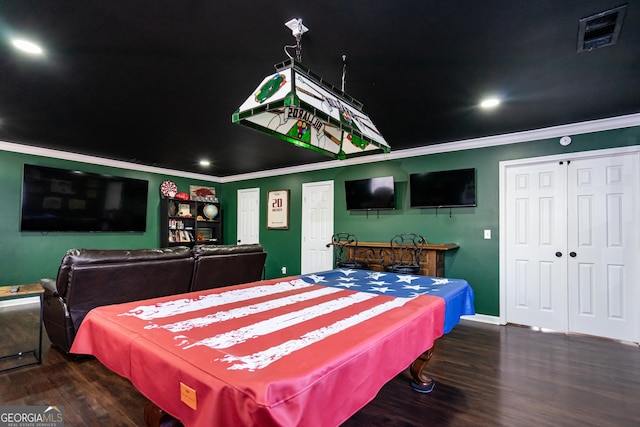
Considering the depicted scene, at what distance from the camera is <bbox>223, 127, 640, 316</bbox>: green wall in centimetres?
393

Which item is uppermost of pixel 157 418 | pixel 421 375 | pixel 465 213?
pixel 465 213

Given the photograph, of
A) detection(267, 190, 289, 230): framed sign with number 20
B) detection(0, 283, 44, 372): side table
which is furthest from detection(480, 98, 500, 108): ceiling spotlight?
detection(0, 283, 44, 372): side table

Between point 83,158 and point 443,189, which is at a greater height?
point 83,158

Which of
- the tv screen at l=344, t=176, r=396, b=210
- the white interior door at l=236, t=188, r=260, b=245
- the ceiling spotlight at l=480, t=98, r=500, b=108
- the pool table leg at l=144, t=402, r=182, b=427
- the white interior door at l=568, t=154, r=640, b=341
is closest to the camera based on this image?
the pool table leg at l=144, t=402, r=182, b=427

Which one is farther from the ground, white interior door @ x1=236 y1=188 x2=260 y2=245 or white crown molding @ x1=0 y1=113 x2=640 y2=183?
white crown molding @ x1=0 y1=113 x2=640 y2=183

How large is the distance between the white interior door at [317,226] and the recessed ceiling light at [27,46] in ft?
14.3

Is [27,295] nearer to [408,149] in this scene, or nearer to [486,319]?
[408,149]

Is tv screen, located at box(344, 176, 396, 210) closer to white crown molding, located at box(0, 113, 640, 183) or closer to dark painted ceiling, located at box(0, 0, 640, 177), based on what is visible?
white crown molding, located at box(0, 113, 640, 183)

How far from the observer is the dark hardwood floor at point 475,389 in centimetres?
200

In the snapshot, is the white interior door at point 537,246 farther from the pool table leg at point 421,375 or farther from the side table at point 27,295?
the side table at point 27,295

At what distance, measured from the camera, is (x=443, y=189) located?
4535mm

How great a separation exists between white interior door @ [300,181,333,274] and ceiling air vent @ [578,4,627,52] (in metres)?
4.17

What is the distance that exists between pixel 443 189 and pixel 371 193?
116cm

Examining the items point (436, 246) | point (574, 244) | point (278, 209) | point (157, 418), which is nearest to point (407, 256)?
point (436, 246)
